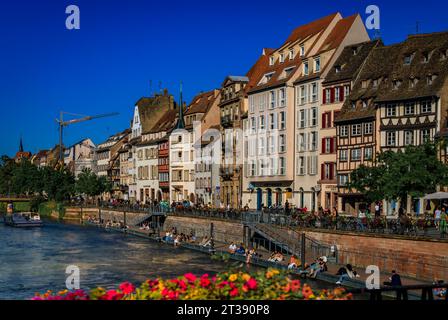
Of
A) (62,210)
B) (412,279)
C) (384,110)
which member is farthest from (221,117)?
(412,279)

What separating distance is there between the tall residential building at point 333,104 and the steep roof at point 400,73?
117 cm

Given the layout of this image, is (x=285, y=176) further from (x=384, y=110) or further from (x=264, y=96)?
(x=384, y=110)

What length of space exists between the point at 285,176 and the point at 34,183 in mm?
89057

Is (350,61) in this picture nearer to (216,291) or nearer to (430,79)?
(430,79)

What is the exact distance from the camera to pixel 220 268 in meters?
45.5

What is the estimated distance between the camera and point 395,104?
54938 mm

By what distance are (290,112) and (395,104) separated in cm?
1573

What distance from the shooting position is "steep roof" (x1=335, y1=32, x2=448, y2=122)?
53156 millimetres

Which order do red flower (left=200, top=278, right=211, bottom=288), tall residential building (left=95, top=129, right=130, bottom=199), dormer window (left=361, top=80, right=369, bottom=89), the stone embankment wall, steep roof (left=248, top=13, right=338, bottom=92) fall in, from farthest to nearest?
tall residential building (left=95, top=129, right=130, bottom=199) → steep roof (left=248, top=13, right=338, bottom=92) → dormer window (left=361, top=80, right=369, bottom=89) → the stone embankment wall → red flower (left=200, top=278, right=211, bottom=288)

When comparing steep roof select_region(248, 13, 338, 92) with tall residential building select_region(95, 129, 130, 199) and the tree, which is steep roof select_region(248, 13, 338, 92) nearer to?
the tree

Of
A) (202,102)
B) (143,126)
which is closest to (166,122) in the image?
(143,126)

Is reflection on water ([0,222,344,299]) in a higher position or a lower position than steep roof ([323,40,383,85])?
lower

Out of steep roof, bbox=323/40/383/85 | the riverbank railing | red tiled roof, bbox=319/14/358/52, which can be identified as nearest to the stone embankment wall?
the riverbank railing

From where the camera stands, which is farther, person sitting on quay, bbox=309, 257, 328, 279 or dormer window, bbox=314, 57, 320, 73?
dormer window, bbox=314, 57, 320, 73
